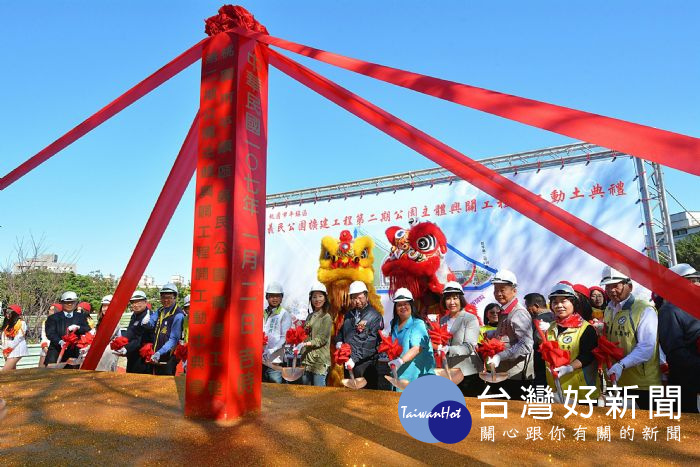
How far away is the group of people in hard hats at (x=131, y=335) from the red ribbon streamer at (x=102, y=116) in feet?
6.16

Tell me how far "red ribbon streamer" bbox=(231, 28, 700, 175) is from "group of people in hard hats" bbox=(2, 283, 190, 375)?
12.3ft

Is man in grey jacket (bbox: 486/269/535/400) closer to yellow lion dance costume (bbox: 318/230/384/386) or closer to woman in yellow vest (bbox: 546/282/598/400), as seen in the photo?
woman in yellow vest (bbox: 546/282/598/400)

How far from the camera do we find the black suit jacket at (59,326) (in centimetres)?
546

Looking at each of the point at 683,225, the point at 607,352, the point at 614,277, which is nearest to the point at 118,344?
the point at 607,352

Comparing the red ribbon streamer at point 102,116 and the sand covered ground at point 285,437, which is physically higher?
the red ribbon streamer at point 102,116

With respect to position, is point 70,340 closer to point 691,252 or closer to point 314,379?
point 314,379

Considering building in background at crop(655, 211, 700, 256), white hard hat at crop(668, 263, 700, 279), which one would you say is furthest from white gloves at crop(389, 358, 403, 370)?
building in background at crop(655, 211, 700, 256)

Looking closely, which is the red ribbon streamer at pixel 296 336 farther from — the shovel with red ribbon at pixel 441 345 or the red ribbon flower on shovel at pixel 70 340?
the red ribbon flower on shovel at pixel 70 340

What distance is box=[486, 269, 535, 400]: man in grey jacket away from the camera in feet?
12.8

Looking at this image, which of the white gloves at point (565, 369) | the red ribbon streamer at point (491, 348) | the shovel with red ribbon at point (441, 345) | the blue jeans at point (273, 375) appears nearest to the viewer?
the white gloves at point (565, 369)

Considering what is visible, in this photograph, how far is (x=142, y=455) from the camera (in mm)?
1521

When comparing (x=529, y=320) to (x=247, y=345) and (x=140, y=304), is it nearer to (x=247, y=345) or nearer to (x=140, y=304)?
(x=247, y=345)

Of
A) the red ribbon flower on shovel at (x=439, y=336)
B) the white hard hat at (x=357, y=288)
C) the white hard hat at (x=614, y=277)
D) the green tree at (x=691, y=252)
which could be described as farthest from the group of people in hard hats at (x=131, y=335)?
the green tree at (x=691, y=252)

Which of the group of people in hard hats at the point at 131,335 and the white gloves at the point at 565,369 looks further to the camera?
the group of people in hard hats at the point at 131,335
